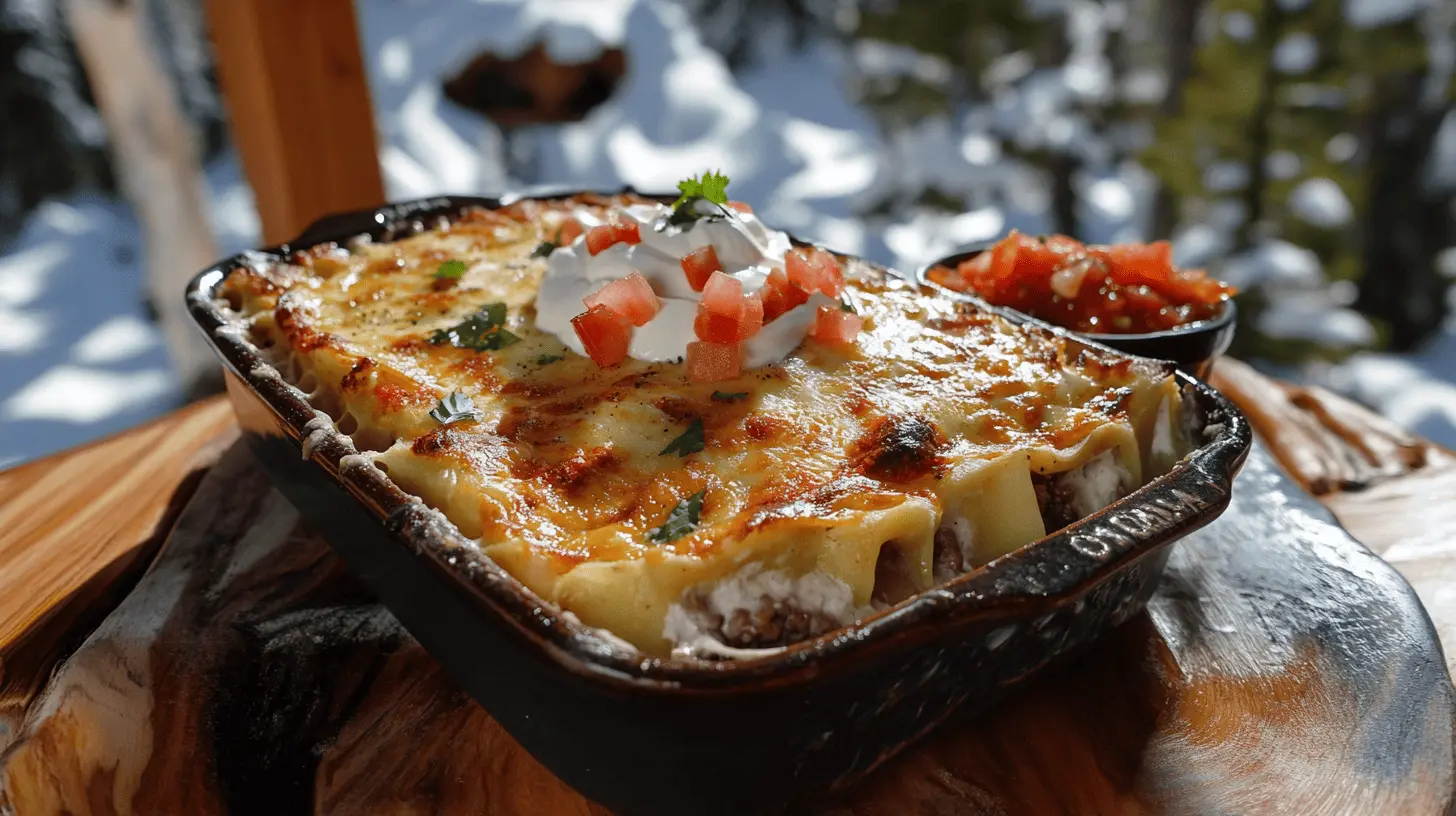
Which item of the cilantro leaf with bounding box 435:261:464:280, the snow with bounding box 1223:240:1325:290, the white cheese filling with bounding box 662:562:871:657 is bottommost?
the snow with bounding box 1223:240:1325:290

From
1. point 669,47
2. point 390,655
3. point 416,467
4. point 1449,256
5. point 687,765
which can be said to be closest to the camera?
point 687,765

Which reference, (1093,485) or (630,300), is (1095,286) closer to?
(1093,485)

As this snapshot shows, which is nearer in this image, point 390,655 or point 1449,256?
point 390,655

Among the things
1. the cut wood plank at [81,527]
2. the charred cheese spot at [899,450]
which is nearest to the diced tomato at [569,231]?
the cut wood plank at [81,527]

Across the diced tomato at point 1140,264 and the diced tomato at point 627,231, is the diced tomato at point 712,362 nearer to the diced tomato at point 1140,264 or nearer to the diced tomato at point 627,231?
the diced tomato at point 627,231

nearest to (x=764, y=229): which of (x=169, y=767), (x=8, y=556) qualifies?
(x=169, y=767)

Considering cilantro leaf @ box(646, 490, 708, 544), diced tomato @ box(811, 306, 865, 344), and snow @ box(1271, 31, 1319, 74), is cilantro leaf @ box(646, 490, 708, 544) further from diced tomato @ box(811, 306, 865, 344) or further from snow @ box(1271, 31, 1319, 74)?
snow @ box(1271, 31, 1319, 74)

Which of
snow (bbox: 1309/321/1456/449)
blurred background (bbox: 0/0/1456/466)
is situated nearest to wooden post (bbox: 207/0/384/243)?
blurred background (bbox: 0/0/1456/466)

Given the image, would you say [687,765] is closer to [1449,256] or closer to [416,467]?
[416,467]
